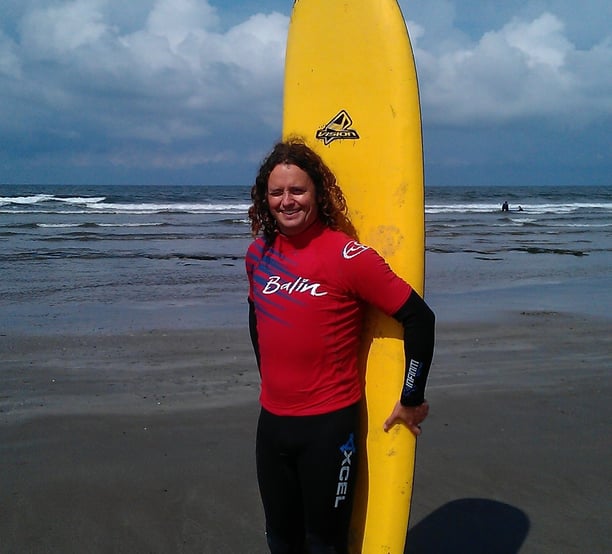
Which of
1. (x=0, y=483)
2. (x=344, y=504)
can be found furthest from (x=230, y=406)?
(x=344, y=504)

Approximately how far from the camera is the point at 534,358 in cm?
562

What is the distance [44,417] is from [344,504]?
9.57 ft

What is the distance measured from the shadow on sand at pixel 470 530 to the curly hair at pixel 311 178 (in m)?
1.65

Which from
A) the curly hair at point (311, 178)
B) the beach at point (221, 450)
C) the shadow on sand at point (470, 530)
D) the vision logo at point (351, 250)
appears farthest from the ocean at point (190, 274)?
the vision logo at point (351, 250)

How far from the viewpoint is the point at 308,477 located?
1.92m

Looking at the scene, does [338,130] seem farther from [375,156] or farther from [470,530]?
[470,530]

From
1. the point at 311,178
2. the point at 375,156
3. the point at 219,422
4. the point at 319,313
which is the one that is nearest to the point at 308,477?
the point at 319,313

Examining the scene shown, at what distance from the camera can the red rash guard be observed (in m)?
1.83

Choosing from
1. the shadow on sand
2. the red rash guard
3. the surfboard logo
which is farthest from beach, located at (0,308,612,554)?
the surfboard logo

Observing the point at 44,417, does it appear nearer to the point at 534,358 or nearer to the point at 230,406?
the point at 230,406

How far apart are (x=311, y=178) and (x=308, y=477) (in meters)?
0.97

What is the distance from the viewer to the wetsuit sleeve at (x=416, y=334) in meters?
1.82

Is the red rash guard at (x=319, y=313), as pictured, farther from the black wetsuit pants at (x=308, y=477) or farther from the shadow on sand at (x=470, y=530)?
the shadow on sand at (x=470, y=530)

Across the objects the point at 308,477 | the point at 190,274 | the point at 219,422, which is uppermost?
the point at 308,477
